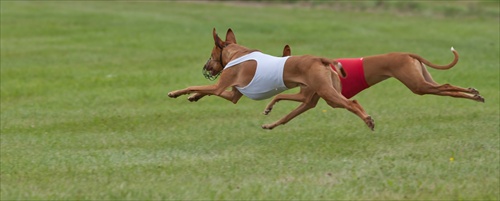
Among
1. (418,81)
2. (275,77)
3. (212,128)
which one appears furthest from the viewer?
(212,128)

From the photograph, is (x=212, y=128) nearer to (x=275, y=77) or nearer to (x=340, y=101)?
(x=275, y=77)

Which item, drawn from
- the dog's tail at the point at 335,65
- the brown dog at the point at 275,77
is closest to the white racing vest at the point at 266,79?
the brown dog at the point at 275,77

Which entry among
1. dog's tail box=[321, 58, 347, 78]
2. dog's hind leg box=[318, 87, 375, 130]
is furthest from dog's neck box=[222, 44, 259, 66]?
dog's hind leg box=[318, 87, 375, 130]

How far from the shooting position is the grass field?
11359 millimetres

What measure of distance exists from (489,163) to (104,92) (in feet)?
32.4

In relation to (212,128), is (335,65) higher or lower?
higher

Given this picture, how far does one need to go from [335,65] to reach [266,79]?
561 millimetres

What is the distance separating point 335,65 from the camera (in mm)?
7719

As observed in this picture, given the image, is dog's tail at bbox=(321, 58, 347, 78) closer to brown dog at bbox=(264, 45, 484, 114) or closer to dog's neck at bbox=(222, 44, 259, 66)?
brown dog at bbox=(264, 45, 484, 114)

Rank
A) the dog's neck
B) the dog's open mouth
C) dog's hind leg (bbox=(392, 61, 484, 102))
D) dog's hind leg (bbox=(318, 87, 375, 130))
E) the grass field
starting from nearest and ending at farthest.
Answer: dog's hind leg (bbox=(318, 87, 375, 130)), dog's hind leg (bbox=(392, 61, 484, 102)), the dog's neck, the dog's open mouth, the grass field

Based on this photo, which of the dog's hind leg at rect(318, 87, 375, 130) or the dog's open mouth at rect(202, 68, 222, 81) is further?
the dog's open mouth at rect(202, 68, 222, 81)

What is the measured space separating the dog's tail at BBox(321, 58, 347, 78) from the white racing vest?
0.33 m

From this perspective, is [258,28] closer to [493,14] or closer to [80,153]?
[493,14]

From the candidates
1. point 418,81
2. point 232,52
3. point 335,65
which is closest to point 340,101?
point 335,65
